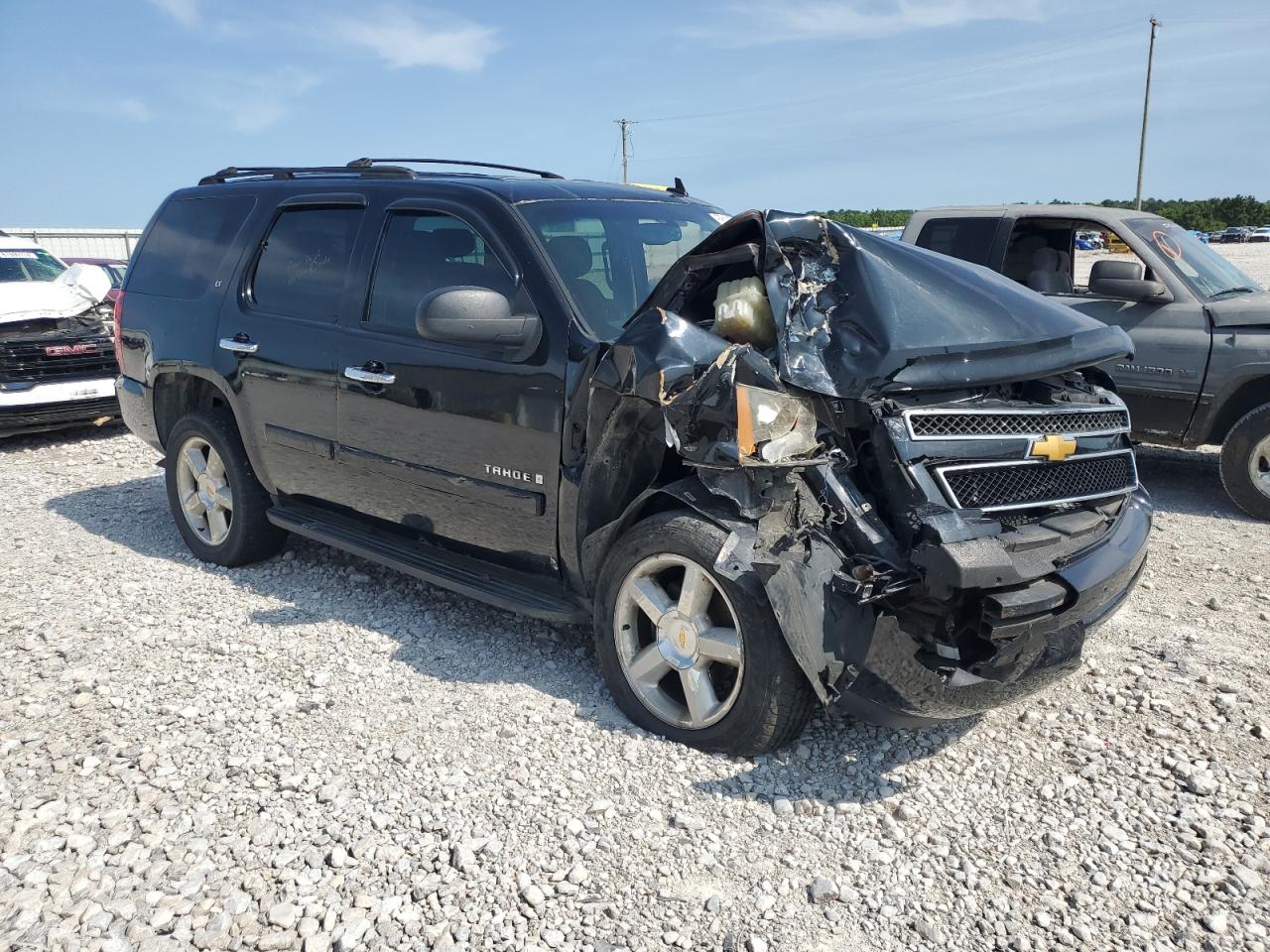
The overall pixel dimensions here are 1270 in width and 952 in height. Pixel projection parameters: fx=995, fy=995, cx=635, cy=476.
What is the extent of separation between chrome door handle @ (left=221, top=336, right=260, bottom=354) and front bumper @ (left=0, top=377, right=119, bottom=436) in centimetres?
484

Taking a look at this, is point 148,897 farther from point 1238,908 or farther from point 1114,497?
point 1114,497

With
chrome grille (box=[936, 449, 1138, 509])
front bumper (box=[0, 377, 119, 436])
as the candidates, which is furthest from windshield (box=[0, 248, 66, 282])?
chrome grille (box=[936, 449, 1138, 509])

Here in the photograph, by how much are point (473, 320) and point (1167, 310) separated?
5.05 metres

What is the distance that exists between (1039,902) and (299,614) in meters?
3.40

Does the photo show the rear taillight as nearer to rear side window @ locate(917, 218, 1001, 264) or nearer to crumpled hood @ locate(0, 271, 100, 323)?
crumpled hood @ locate(0, 271, 100, 323)

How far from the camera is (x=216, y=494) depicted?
17.9 ft

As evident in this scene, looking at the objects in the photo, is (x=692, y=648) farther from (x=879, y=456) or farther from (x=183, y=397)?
(x=183, y=397)

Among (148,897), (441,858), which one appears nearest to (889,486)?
(441,858)

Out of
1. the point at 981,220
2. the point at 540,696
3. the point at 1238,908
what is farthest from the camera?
the point at 981,220

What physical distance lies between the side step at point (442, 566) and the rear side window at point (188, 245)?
139cm

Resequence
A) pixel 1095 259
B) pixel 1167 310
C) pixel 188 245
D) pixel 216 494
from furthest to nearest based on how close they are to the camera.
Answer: pixel 1095 259
pixel 1167 310
pixel 188 245
pixel 216 494

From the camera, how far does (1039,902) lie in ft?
8.68

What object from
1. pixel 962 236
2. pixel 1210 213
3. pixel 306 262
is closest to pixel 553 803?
pixel 306 262

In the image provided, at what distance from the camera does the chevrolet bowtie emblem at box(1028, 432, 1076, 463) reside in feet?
10.8
